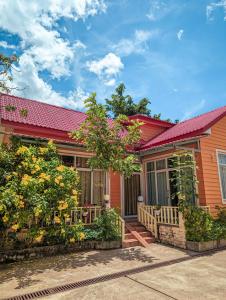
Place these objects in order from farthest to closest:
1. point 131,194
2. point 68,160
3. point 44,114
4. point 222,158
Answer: point 131,194, point 44,114, point 222,158, point 68,160

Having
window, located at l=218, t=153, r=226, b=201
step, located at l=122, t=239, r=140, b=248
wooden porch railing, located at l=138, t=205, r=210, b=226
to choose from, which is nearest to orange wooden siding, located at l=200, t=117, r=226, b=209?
window, located at l=218, t=153, r=226, b=201

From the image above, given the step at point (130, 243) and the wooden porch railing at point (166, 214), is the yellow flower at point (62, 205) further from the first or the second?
the wooden porch railing at point (166, 214)

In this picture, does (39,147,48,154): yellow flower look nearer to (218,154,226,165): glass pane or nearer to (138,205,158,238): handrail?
(138,205,158,238): handrail

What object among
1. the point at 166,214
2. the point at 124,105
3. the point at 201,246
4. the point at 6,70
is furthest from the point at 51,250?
the point at 124,105

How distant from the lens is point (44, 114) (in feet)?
33.1

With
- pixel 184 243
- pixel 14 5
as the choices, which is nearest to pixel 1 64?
pixel 14 5

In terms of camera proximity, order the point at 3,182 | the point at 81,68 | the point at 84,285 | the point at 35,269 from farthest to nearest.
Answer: the point at 81,68
the point at 3,182
the point at 35,269
the point at 84,285

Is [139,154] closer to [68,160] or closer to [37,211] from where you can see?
[68,160]

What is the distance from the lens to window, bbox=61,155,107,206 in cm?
888

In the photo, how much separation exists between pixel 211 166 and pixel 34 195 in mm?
6524

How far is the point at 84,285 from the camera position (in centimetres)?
410

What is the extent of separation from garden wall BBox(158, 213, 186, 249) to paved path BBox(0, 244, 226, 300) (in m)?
0.71

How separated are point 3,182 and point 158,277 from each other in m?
4.58

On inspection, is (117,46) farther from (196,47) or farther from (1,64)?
(1,64)
